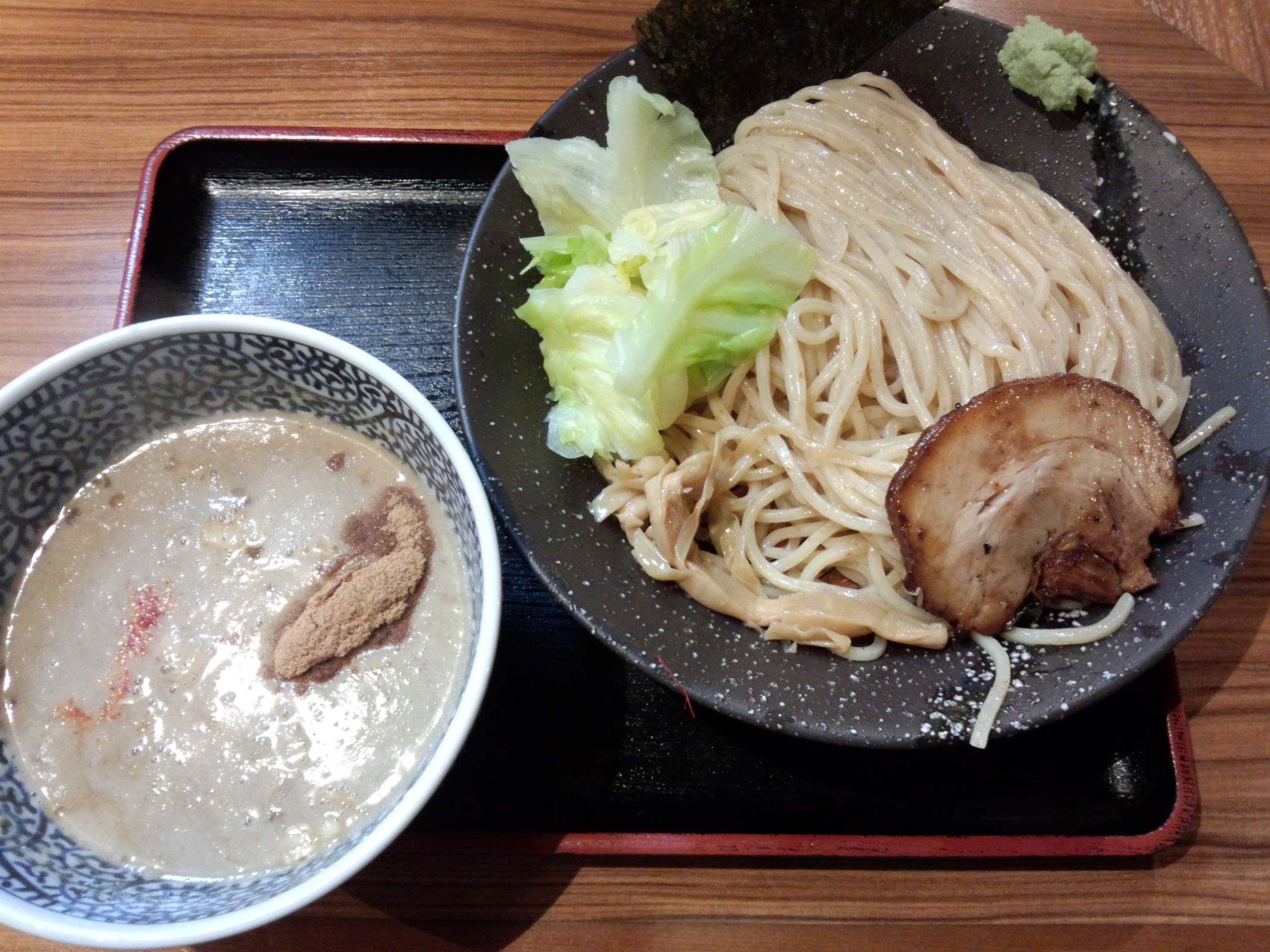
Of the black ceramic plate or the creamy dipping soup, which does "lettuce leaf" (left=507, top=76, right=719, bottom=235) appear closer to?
the black ceramic plate

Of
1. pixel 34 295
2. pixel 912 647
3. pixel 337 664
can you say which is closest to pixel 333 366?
pixel 337 664

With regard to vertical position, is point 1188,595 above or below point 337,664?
below

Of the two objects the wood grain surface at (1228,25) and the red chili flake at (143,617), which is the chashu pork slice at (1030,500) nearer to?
the red chili flake at (143,617)

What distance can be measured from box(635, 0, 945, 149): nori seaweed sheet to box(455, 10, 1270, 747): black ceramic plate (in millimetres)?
61

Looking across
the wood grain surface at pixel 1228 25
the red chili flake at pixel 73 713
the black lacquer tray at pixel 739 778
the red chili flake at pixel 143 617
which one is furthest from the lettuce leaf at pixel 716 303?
the wood grain surface at pixel 1228 25

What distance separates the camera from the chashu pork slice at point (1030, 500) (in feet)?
5.46

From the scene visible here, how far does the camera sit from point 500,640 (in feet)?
5.90

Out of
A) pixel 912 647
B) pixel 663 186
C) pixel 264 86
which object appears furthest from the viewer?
pixel 264 86

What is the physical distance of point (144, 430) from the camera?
56.2 inches

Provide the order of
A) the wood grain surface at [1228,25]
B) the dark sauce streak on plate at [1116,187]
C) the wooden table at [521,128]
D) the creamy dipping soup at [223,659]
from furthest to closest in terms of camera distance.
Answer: the wood grain surface at [1228,25]
the dark sauce streak on plate at [1116,187]
the wooden table at [521,128]
the creamy dipping soup at [223,659]

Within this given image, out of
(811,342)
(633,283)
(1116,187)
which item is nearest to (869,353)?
(811,342)

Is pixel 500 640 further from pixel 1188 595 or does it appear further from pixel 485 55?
pixel 485 55

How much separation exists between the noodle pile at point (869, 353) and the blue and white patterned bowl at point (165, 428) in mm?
576

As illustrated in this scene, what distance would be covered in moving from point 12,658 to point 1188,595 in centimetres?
217
